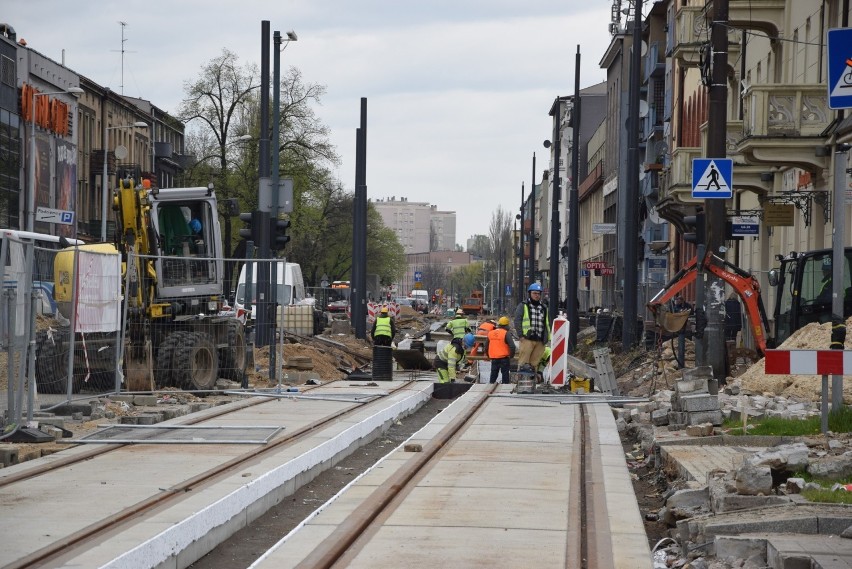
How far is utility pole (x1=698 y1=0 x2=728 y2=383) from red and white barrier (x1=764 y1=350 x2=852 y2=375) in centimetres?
1089

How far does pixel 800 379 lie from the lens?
64.9 feet

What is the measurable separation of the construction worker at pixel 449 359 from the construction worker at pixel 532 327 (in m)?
1.43

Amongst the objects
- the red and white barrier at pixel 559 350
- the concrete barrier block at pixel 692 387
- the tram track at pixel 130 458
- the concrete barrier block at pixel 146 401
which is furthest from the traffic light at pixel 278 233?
the concrete barrier block at pixel 692 387

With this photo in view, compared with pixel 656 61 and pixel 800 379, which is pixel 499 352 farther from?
pixel 656 61

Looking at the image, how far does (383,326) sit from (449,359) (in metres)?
1.90

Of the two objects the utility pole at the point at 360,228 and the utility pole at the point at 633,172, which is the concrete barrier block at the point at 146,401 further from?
the utility pole at the point at 360,228

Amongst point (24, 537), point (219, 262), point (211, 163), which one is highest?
point (211, 163)

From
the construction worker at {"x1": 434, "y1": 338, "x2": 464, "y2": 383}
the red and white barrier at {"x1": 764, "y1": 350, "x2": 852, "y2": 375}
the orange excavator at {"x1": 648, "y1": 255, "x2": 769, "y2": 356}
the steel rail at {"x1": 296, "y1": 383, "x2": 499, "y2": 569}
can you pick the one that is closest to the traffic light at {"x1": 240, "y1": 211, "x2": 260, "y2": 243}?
the construction worker at {"x1": 434, "y1": 338, "x2": 464, "y2": 383}

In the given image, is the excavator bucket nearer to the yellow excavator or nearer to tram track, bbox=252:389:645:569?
the yellow excavator

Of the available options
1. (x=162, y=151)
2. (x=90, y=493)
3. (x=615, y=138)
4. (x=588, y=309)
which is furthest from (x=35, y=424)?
(x=162, y=151)

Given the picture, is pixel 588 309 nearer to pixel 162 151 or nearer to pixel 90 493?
pixel 162 151

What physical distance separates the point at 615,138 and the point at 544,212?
62.6 metres

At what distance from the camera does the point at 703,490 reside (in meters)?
10.2

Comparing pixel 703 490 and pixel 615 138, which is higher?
pixel 615 138
